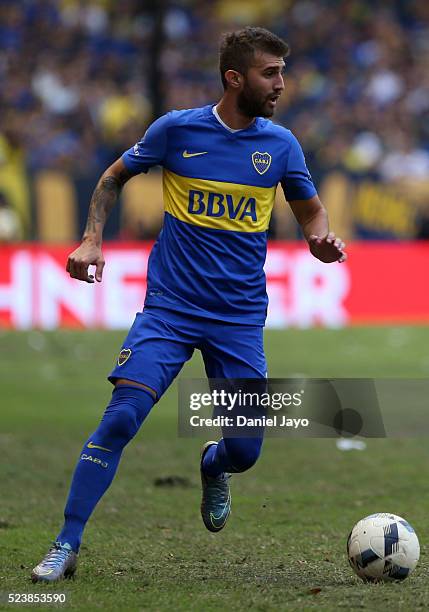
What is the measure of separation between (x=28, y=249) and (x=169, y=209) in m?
13.8

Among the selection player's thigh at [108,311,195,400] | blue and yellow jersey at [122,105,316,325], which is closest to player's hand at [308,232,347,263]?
blue and yellow jersey at [122,105,316,325]

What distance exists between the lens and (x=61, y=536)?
545 centimetres

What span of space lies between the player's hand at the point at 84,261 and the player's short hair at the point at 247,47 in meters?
1.05

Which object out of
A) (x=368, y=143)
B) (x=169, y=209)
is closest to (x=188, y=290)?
(x=169, y=209)

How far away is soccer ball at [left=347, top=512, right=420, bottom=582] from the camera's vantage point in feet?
17.6

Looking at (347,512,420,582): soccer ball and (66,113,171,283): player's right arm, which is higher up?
(66,113,171,283): player's right arm

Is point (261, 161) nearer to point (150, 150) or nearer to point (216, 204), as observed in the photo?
point (216, 204)

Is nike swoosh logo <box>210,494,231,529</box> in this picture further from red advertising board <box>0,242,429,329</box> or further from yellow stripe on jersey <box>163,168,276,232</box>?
red advertising board <box>0,242,429,329</box>

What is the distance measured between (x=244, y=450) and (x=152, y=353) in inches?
30.7

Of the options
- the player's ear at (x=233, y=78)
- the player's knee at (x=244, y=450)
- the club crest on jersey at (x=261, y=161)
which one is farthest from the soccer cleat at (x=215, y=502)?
the player's ear at (x=233, y=78)

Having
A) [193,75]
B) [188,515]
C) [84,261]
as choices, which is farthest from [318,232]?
[193,75]

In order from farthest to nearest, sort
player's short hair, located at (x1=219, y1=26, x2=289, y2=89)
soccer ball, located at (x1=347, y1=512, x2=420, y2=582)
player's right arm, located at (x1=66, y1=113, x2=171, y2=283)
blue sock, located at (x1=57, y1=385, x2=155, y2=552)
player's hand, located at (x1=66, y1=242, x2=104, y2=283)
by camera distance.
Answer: player's right arm, located at (x1=66, y1=113, x2=171, y2=283), player's short hair, located at (x1=219, y1=26, x2=289, y2=89), player's hand, located at (x1=66, y1=242, x2=104, y2=283), blue sock, located at (x1=57, y1=385, x2=155, y2=552), soccer ball, located at (x1=347, y1=512, x2=420, y2=582)

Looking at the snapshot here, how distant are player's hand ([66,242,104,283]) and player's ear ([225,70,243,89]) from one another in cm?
99

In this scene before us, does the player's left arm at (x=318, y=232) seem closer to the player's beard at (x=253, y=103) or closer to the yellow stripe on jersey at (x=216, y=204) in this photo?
the yellow stripe on jersey at (x=216, y=204)
